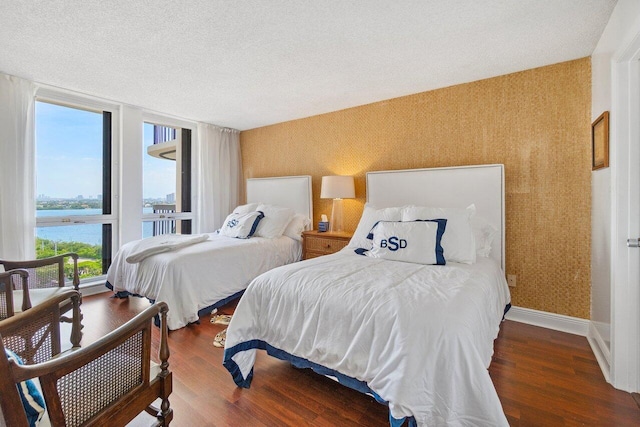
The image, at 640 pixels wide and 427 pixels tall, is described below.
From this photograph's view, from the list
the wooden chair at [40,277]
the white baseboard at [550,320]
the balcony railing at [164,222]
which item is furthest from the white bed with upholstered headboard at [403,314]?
the balcony railing at [164,222]

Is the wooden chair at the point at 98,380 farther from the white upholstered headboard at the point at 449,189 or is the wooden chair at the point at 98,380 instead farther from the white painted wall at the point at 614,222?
the white upholstered headboard at the point at 449,189

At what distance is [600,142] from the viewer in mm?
2186

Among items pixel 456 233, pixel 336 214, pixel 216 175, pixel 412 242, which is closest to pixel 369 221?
pixel 412 242

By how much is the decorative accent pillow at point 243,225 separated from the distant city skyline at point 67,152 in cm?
169

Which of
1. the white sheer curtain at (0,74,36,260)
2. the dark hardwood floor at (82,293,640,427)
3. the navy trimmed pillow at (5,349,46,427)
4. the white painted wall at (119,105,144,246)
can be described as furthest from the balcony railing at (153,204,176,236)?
the navy trimmed pillow at (5,349,46,427)

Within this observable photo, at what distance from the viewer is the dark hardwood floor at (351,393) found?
158 centimetres

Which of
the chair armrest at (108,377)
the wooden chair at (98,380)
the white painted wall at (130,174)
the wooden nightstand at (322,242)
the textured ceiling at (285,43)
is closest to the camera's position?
the wooden chair at (98,380)

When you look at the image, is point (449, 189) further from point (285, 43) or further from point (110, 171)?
point (110, 171)

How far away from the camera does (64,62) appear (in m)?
2.64

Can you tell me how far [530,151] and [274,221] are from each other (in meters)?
2.85

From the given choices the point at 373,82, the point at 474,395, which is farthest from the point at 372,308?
the point at 373,82

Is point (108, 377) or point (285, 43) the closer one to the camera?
point (108, 377)

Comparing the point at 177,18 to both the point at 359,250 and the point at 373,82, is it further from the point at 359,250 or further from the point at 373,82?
the point at 359,250

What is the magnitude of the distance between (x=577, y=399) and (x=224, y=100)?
4.08 metres
